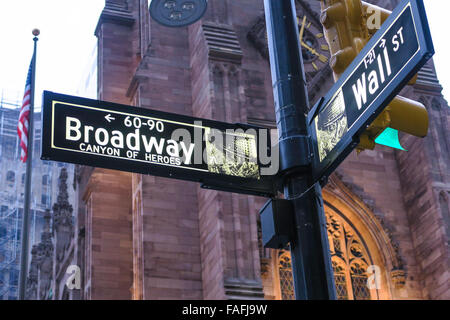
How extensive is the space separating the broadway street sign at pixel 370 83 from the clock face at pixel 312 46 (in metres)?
20.2

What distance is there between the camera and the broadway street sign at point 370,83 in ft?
15.4

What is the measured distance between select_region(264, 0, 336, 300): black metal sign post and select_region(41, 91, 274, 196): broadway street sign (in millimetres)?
277

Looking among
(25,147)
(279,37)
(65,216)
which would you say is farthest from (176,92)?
(279,37)

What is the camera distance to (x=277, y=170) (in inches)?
229

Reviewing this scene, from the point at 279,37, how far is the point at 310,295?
2.09m

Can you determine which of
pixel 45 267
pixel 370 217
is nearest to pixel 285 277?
pixel 370 217

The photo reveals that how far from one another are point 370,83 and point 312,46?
21.5 meters

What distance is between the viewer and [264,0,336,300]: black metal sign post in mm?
5238

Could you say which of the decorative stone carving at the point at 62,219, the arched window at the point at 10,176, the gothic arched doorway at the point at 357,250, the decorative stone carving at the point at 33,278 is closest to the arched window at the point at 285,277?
the gothic arched doorway at the point at 357,250

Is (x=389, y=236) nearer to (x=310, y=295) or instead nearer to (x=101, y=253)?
(x=101, y=253)

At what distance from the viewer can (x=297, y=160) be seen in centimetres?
567

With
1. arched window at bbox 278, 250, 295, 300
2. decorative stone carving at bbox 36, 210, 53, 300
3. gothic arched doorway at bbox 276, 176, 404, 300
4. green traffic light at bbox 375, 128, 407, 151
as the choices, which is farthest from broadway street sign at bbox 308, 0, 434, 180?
decorative stone carving at bbox 36, 210, 53, 300

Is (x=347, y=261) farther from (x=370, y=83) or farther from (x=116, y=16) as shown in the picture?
(x=370, y=83)

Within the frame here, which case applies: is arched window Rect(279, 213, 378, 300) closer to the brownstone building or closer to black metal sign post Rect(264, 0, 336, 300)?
the brownstone building
